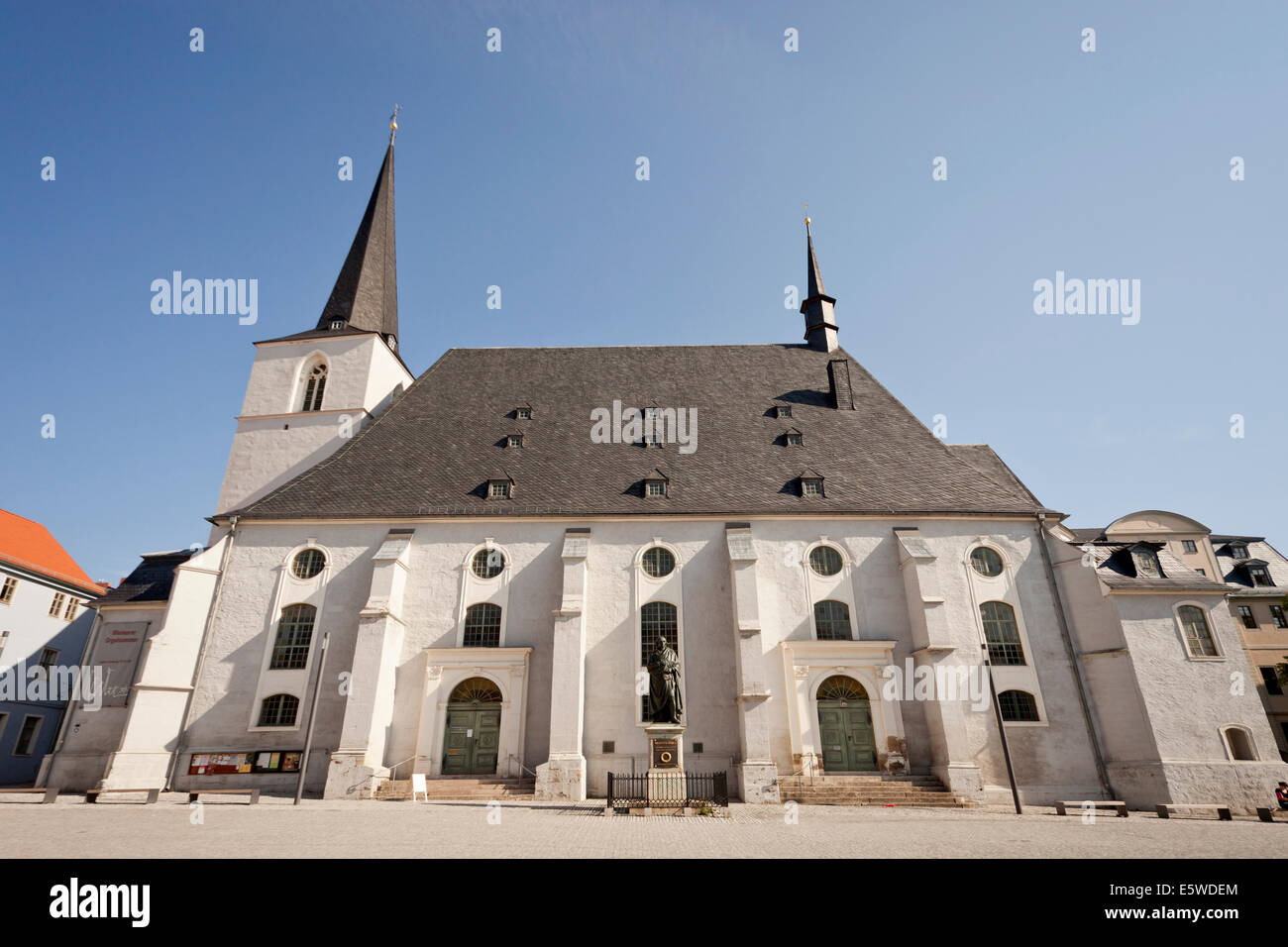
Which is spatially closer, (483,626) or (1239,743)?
(1239,743)

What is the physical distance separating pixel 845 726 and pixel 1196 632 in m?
11.7

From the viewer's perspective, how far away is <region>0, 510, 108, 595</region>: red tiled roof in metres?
32.3

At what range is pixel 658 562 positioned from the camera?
23.2 meters

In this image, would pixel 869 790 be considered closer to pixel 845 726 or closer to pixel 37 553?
pixel 845 726

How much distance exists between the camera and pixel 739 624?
20.7 m

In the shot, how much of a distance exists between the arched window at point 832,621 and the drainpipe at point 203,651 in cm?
2047

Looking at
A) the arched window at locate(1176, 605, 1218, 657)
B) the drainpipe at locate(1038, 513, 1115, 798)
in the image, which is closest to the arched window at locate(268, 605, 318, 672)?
the drainpipe at locate(1038, 513, 1115, 798)

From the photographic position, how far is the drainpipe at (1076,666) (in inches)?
790

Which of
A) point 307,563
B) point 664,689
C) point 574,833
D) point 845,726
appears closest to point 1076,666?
point 845,726

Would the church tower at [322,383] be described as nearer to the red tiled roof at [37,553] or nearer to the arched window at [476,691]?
the arched window at [476,691]

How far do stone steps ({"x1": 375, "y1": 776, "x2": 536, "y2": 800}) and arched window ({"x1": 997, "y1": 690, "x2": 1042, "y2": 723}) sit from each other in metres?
15.1

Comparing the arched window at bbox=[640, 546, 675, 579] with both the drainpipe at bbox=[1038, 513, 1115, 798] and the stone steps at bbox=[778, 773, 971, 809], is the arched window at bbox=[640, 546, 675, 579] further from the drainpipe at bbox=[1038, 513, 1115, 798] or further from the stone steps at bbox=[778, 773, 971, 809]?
the drainpipe at bbox=[1038, 513, 1115, 798]
